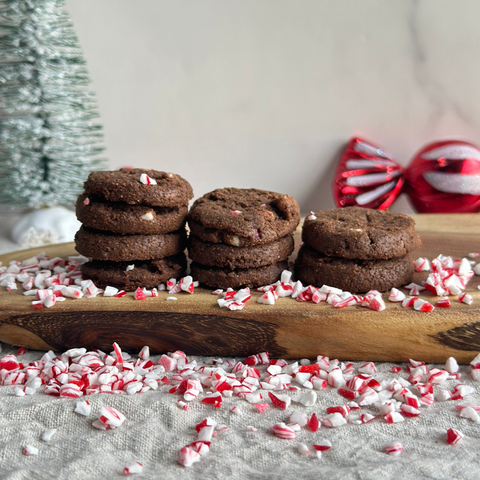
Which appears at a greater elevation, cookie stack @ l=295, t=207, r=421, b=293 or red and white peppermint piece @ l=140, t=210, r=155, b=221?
red and white peppermint piece @ l=140, t=210, r=155, b=221

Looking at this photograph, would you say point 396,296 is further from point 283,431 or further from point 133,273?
point 133,273

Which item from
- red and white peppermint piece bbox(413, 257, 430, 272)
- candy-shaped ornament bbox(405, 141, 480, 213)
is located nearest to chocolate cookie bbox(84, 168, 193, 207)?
red and white peppermint piece bbox(413, 257, 430, 272)

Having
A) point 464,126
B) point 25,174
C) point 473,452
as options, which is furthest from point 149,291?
point 464,126

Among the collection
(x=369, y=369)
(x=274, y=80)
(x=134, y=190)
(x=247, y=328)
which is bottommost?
(x=369, y=369)

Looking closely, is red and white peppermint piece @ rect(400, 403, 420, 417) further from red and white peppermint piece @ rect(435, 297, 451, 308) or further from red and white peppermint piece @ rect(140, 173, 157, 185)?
red and white peppermint piece @ rect(140, 173, 157, 185)

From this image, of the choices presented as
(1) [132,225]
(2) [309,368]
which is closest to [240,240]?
(1) [132,225]

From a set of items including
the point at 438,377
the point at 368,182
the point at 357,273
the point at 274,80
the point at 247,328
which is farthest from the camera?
the point at 274,80
